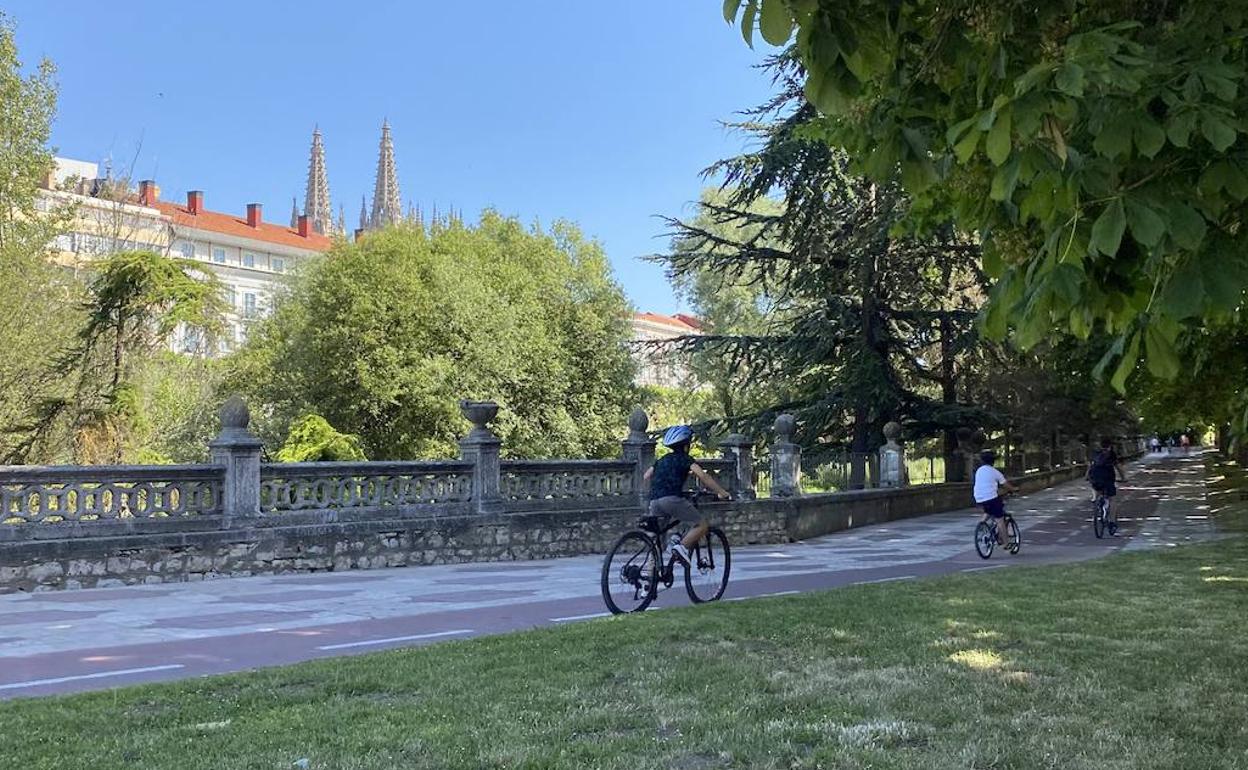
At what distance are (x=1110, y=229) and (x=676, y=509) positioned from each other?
7.46m

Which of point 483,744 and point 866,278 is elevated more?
point 866,278

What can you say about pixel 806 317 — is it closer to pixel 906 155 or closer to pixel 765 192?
pixel 765 192

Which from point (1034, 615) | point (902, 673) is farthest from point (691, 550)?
point (902, 673)

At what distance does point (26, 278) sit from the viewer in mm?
23625

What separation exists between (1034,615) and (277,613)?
7093mm

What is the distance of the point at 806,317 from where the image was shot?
2869cm

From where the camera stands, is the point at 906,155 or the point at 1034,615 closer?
the point at 906,155

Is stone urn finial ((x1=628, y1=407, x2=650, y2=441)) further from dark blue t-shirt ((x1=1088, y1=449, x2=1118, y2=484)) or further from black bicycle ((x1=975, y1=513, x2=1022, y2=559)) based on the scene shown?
dark blue t-shirt ((x1=1088, y1=449, x2=1118, y2=484))

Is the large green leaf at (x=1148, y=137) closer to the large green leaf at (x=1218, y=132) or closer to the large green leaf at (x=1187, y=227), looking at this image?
the large green leaf at (x=1218, y=132)

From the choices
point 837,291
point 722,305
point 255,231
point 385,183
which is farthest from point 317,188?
point 837,291

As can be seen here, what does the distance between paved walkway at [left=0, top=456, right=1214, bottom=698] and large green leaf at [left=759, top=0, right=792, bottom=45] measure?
5954 mm

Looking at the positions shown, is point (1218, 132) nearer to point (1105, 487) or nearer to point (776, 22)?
point (776, 22)

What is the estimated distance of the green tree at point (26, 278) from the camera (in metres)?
22.9

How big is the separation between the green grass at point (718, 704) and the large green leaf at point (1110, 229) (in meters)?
2.53
